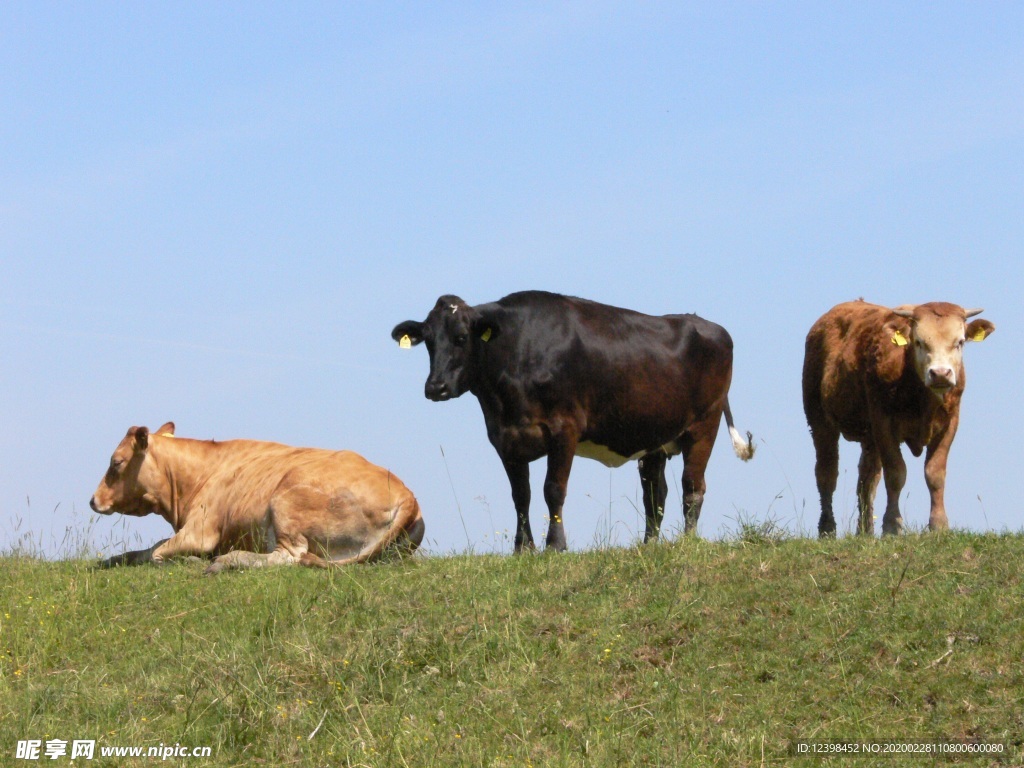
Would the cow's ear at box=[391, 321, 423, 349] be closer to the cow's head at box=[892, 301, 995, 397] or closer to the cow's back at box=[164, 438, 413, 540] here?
the cow's back at box=[164, 438, 413, 540]

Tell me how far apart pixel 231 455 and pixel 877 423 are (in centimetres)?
593

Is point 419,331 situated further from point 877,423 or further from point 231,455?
point 877,423

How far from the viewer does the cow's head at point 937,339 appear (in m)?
12.0

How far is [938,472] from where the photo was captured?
1233 cm

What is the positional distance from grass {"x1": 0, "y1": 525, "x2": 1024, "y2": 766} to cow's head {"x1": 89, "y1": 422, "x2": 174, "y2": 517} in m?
2.78

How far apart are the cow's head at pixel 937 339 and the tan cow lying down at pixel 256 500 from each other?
4.50 meters

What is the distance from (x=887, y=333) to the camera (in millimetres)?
12820

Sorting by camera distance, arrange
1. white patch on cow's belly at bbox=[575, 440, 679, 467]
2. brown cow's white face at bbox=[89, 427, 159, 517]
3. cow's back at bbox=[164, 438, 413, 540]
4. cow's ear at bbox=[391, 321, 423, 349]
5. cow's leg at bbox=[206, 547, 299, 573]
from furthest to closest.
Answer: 1. cow's ear at bbox=[391, 321, 423, 349]
2. white patch on cow's belly at bbox=[575, 440, 679, 467]
3. brown cow's white face at bbox=[89, 427, 159, 517]
4. cow's back at bbox=[164, 438, 413, 540]
5. cow's leg at bbox=[206, 547, 299, 573]

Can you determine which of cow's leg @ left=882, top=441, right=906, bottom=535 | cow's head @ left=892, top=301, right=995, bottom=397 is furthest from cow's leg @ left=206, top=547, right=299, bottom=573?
cow's head @ left=892, top=301, right=995, bottom=397

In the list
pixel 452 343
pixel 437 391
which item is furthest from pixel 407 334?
pixel 437 391

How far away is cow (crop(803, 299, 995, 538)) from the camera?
12.3 meters

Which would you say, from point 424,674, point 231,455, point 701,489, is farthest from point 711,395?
point 424,674

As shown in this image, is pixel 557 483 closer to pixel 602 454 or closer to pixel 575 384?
pixel 575 384

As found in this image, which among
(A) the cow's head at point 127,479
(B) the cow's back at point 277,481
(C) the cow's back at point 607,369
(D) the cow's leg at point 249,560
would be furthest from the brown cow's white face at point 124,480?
(C) the cow's back at point 607,369
